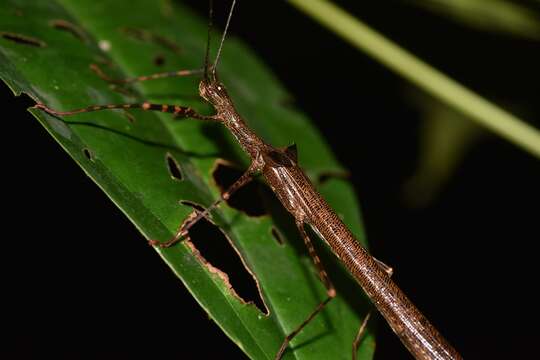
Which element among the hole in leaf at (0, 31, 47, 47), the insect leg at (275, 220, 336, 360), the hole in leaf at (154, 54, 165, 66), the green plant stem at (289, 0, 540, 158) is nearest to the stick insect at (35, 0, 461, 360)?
the insect leg at (275, 220, 336, 360)

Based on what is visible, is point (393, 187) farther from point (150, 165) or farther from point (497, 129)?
point (150, 165)

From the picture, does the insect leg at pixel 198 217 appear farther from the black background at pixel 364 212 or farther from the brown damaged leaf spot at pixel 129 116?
the black background at pixel 364 212

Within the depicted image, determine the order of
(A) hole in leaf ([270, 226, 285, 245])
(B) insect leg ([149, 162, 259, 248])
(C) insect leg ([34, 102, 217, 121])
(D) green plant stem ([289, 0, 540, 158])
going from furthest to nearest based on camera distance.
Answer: (A) hole in leaf ([270, 226, 285, 245]) < (D) green plant stem ([289, 0, 540, 158]) < (C) insect leg ([34, 102, 217, 121]) < (B) insect leg ([149, 162, 259, 248])

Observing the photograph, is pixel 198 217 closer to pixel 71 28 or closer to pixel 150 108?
pixel 150 108

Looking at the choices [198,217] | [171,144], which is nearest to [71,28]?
[171,144]

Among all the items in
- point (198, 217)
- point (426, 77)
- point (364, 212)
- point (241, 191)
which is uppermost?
point (426, 77)

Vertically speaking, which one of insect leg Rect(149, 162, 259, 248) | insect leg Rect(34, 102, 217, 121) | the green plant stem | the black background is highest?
the green plant stem

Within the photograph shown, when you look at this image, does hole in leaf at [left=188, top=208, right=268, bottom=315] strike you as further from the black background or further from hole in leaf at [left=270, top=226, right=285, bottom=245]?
the black background

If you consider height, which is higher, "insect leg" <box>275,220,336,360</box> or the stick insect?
the stick insect
